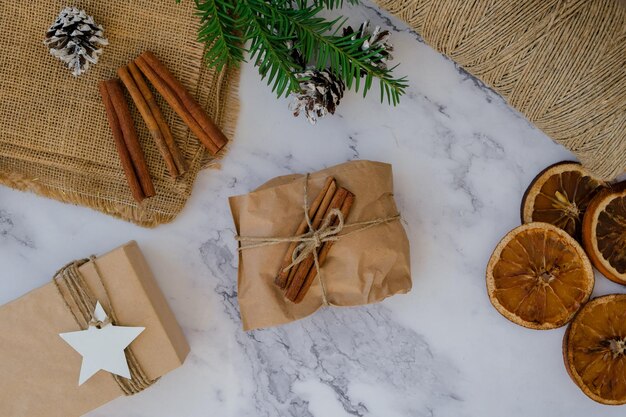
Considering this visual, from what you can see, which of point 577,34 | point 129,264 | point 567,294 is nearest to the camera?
point 577,34

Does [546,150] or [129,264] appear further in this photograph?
[546,150]

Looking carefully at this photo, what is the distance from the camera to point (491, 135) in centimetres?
150

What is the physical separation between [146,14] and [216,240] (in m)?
0.54

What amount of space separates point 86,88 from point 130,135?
0.50ft

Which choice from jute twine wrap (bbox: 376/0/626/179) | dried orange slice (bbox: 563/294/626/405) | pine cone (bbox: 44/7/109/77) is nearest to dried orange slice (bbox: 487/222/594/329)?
dried orange slice (bbox: 563/294/626/405)

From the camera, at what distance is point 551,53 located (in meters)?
1.21

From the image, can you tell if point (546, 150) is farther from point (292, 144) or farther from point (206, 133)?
point (206, 133)

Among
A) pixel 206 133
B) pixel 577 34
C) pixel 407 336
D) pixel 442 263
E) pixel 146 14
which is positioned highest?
pixel 577 34

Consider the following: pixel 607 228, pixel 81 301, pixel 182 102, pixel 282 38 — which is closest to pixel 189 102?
pixel 182 102

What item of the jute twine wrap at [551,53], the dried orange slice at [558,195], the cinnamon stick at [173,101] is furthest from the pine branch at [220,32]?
the dried orange slice at [558,195]

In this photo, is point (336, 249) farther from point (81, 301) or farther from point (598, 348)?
point (598, 348)

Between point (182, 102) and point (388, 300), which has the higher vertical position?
point (182, 102)

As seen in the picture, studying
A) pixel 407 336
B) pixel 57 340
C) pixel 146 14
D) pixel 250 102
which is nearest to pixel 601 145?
pixel 407 336

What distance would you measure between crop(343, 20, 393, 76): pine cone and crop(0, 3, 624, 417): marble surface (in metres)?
0.08
